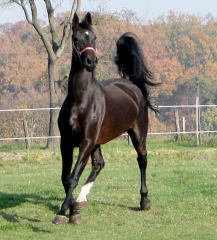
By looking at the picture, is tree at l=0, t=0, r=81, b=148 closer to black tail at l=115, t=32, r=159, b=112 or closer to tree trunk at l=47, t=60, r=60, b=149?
tree trunk at l=47, t=60, r=60, b=149

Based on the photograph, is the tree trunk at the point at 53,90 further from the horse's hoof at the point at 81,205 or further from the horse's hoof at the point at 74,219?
the horse's hoof at the point at 74,219

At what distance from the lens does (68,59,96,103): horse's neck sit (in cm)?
577

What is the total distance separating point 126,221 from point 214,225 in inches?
45.4

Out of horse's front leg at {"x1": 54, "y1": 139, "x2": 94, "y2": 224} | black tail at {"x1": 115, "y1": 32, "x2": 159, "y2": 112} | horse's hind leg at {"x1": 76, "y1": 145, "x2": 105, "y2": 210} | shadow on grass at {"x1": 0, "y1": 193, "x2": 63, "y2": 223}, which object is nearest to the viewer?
horse's front leg at {"x1": 54, "y1": 139, "x2": 94, "y2": 224}

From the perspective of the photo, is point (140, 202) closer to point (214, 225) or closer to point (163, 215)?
point (163, 215)

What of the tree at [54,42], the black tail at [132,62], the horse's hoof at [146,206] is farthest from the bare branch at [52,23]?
the horse's hoof at [146,206]

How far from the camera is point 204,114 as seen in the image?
46062 mm

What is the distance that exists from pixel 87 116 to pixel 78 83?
0.46 m

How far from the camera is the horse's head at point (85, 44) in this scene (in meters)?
5.34

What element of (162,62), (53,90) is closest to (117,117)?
(53,90)

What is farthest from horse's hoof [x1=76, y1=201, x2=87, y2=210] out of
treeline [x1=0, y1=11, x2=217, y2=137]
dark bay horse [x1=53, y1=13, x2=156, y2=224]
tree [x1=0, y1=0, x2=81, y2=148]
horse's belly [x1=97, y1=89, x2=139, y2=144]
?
treeline [x1=0, y1=11, x2=217, y2=137]

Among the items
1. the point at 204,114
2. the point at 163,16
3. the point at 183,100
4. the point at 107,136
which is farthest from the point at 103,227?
the point at 163,16

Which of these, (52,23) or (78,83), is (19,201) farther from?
(52,23)

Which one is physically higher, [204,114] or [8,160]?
[8,160]
